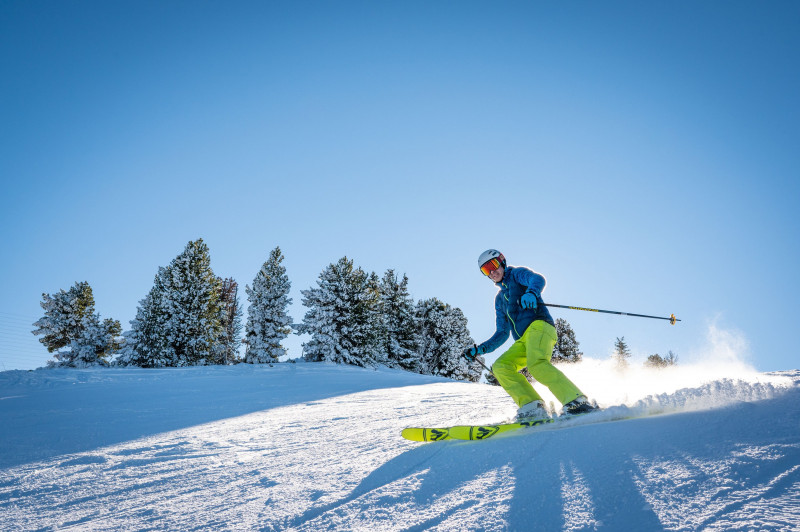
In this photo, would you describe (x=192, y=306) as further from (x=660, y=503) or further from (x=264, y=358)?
(x=660, y=503)

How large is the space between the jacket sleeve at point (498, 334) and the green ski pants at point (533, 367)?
0.45 meters

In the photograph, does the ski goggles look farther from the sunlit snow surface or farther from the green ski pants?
the sunlit snow surface

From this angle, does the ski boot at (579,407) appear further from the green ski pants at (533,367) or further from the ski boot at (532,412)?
the ski boot at (532,412)

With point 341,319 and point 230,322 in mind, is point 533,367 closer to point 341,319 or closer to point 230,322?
point 341,319

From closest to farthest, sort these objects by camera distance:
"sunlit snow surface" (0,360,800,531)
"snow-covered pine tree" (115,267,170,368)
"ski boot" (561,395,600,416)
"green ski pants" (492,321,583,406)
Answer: "sunlit snow surface" (0,360,800,531)
"ski boot" (561,395,600,416)
"green ski pants" (492,321,583,406)
"snow-covered pine tree" (115,267,170,368)

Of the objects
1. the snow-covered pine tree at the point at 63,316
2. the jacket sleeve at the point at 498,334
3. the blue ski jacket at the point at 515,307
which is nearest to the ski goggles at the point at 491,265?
the blue ski jacket at the point at 515,307

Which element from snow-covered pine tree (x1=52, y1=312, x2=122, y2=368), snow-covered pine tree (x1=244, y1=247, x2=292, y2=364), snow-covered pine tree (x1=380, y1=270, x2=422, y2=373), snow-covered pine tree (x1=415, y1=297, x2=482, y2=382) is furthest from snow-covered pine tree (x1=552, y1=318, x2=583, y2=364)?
snow-covered pine tree (x1=52, y1=312, x2=122, y2=368)

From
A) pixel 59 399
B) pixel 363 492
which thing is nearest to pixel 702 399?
pixel 363 492

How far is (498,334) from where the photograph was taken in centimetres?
477

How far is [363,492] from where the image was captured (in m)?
2.04

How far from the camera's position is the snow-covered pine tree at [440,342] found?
122ft

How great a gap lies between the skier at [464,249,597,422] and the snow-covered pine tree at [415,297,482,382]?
3351 centimetres

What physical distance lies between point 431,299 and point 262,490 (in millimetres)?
37664

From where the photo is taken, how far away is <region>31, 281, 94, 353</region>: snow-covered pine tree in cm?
3847
